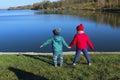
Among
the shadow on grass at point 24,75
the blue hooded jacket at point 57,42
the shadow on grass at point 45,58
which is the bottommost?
the shadow on grass at point 24,75

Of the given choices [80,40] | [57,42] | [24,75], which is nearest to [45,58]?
[57,42]

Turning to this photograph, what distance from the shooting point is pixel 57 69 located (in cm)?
1061

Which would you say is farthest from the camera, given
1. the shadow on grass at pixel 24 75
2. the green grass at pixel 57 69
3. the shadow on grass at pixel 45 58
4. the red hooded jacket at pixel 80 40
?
the shadow on grass at pixel 45 58

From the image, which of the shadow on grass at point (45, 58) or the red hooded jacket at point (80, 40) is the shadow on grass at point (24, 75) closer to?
the shadow on grass at point (45, 58)

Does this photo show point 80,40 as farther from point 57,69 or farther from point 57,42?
point 57,69

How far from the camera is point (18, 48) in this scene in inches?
874

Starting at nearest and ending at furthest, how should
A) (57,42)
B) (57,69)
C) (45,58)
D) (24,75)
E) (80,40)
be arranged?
(24,75), (57,69), (80,40), (57,42), (45,58)

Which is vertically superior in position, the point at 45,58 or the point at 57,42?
the point at 57,42

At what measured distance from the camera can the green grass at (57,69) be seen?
9562mm

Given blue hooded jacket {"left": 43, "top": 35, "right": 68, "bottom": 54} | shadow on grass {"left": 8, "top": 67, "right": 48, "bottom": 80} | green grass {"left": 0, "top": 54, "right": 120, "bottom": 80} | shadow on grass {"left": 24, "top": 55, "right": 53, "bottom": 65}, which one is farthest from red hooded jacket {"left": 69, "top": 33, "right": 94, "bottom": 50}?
shadow on grass {"left": 8, "top": 67, "right": 48, "bottom": 80}

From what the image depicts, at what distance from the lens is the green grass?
9.56m

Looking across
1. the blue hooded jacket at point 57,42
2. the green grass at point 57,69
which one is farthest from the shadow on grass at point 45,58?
the blue hooded jacket at point 57,42

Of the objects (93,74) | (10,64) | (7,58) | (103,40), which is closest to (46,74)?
(93,74)

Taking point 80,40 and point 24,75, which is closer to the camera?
point 24,75
